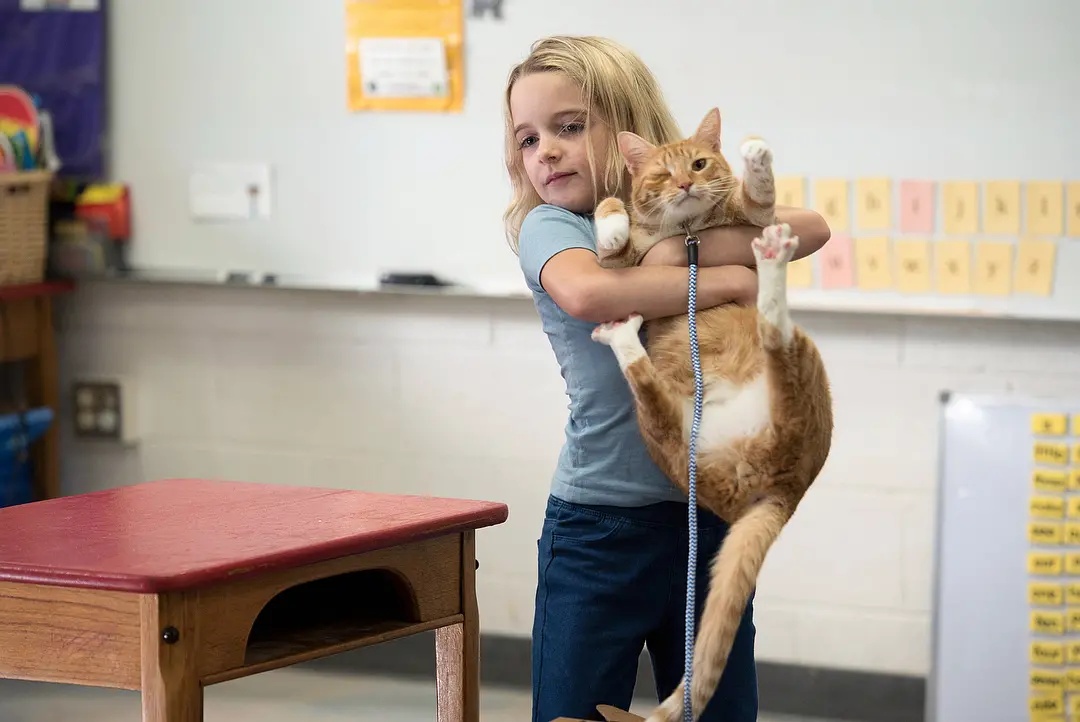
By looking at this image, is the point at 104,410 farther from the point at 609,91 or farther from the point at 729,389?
the point at 729,389

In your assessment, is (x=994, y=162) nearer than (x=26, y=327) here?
Yes

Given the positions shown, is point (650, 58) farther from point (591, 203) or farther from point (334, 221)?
point (591, 203)

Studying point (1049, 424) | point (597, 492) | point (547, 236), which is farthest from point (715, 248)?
point (1049, 424)

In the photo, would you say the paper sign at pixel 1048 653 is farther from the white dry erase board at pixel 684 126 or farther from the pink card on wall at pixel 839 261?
the pink card on wall at pixel 839 261

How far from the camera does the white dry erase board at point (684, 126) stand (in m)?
2.71

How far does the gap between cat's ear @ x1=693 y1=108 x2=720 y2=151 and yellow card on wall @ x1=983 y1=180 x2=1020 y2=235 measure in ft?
4.56

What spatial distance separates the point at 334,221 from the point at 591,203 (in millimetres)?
1567

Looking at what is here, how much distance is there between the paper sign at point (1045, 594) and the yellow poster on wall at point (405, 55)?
1666 mm

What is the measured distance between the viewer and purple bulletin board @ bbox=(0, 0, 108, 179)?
10.5ft

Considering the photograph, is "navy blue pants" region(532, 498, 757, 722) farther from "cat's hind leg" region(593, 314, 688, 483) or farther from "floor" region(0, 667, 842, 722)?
"floor" region(0, 667, 842, 722)

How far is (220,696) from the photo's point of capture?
3.10 m

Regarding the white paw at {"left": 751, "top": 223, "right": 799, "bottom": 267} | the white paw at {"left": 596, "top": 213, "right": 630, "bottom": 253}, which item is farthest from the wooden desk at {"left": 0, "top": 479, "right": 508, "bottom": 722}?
the white paw at {"left": 751, "top": 223, "right": 799, "bottom": 267}

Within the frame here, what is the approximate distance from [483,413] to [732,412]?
1.73 metres

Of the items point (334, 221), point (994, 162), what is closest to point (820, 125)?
point (994, 162)
